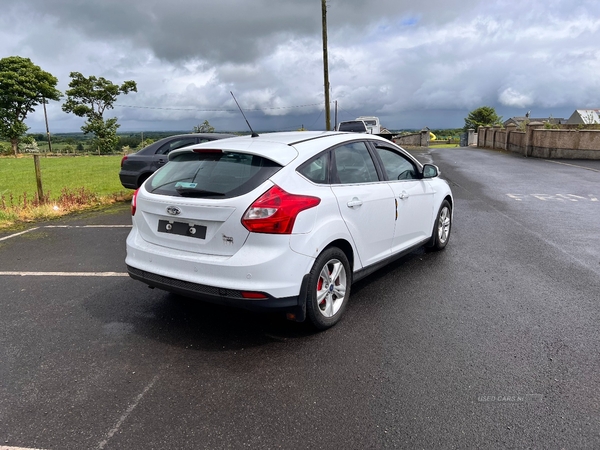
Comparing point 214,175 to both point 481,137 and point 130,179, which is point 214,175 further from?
point 481,137

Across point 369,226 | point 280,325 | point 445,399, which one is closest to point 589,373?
point 445,399

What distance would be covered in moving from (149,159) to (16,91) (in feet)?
149

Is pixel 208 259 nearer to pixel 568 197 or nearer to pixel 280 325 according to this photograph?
pixel 280 325

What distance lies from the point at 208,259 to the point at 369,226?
1.62 metres

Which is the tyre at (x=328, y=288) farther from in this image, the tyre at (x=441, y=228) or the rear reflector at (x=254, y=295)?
the tyre at (x=441, y=228)

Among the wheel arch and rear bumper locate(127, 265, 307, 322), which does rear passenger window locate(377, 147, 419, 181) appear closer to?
the wheel arch

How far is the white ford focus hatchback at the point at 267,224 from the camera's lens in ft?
10.7

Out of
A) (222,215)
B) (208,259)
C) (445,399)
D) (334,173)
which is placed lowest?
(445,399)

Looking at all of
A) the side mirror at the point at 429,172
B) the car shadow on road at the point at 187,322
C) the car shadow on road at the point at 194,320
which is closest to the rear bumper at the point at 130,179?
the car shadow on road at the point at 194,320

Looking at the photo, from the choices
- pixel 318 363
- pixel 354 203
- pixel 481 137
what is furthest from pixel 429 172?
pixel 481 137

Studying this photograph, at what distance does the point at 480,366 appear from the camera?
10.4 ft

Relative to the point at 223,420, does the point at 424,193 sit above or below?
above

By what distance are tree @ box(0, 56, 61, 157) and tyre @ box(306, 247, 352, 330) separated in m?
50.7

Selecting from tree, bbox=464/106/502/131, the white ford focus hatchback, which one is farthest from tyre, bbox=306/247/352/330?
tree, bbox=464/106/502/131
